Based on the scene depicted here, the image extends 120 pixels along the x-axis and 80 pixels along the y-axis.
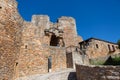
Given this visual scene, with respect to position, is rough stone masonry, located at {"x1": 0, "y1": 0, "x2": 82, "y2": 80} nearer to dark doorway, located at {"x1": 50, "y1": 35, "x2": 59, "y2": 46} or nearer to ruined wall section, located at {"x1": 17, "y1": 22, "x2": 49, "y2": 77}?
ruined wall section, located at {"x1": 17, "y1": 22, "x2": 49, "y2": 77}

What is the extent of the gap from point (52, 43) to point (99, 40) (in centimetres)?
1023

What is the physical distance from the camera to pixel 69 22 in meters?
27.0

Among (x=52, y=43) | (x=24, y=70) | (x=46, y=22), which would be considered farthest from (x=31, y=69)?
(x=46, y=22)

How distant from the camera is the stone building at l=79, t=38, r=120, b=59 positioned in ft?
81.5

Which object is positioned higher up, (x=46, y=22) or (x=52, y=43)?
(x=46, y=22)

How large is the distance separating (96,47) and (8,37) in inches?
783

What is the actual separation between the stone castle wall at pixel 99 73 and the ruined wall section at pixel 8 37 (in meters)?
4.51

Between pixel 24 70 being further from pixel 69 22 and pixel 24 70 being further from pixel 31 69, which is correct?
pixel 69 22

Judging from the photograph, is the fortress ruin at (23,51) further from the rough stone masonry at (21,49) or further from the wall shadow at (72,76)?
the wall shadow at (72,76)

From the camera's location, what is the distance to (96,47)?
Result: 1033 inches

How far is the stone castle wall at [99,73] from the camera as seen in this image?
22.4 feet

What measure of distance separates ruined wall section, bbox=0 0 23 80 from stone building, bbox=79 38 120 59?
1621 cm

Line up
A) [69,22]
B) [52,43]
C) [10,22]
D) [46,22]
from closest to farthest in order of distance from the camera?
[10,22] → [52,43] → [46,22] → [69,22]

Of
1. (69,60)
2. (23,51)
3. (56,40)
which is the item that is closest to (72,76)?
(23,51)
